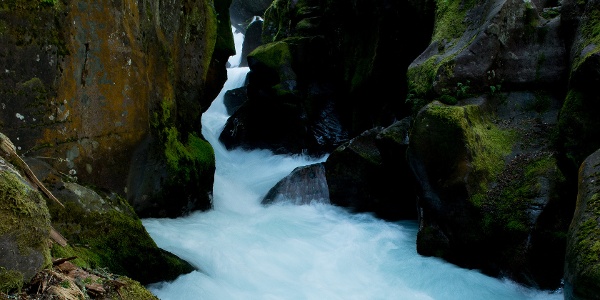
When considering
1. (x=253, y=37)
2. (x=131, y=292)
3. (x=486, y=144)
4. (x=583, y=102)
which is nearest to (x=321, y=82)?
(x=486, y=144)

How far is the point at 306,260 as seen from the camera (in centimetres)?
721

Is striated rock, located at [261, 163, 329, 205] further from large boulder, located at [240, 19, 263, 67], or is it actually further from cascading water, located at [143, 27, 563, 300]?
large boulder, located at [240, 19, 263, 67]

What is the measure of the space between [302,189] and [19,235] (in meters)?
8.63

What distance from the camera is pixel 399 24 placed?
12.8 metres

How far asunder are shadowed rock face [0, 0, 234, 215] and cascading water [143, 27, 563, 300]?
132 cm

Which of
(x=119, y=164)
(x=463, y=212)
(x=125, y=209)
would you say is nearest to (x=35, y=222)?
(x=125, y=209)

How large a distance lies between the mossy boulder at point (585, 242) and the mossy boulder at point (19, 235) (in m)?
4.29

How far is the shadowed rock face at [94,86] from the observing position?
211 inches

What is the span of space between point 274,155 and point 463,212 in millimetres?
9939

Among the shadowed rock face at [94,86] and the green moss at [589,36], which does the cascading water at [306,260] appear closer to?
the shadowed rock face at [94,86]

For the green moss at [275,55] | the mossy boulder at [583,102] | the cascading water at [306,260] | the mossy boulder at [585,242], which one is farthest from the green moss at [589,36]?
the green moss at [275,55]

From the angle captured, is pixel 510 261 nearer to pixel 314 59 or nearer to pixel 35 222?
pixel 35 222

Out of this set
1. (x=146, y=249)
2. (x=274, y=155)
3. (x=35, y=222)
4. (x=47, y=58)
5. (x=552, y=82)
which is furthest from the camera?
(x=274, y=155)

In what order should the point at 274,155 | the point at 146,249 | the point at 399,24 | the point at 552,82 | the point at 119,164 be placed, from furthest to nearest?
the point at 274,155 < the point at 399,24 < the point at 552,82 < the point at 119,164 < the point at 146,249
